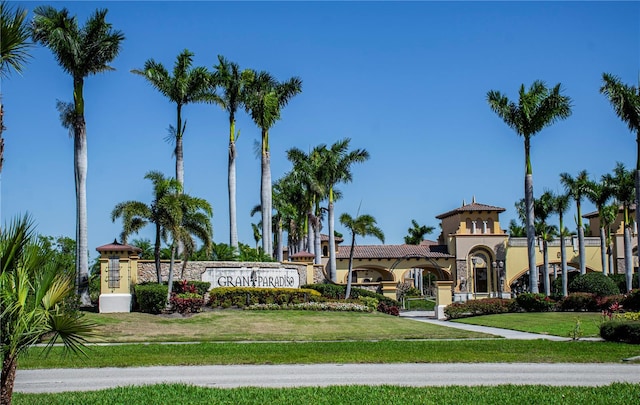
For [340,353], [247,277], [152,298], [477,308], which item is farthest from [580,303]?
[340,353]

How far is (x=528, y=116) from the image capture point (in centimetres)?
3981

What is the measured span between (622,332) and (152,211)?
63.1 feet

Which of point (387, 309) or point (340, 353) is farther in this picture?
point (387, 309)

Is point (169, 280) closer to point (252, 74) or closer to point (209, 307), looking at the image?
point (209, 307)


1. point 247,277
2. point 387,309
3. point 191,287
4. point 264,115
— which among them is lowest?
point 387,309

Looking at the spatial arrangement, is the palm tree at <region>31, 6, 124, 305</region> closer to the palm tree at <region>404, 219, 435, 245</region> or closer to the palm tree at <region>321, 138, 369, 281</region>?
the palm tree at <region>321, 138, 369, 281</region>

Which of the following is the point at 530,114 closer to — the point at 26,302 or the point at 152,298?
the point at 152,298

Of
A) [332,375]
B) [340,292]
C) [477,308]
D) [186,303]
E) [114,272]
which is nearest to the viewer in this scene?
[332,375]

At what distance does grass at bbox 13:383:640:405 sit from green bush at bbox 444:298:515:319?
24379mm

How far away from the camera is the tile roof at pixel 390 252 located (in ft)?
192

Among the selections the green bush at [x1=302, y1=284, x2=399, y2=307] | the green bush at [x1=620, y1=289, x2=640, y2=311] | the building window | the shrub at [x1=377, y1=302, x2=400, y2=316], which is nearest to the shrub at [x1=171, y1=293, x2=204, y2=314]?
the building window

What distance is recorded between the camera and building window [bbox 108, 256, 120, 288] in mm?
30516

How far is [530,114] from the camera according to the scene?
39938 mm

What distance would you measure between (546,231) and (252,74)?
30347 millimetres
